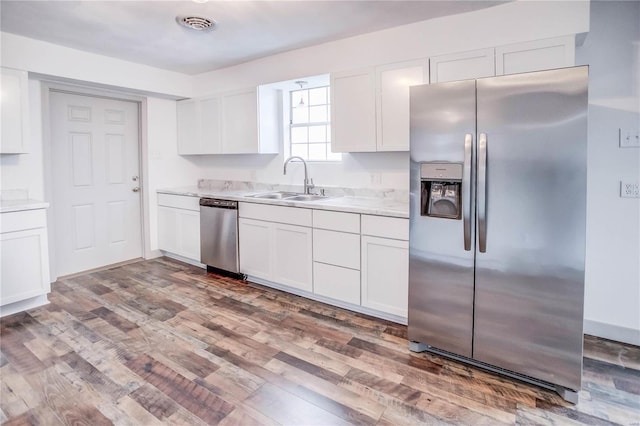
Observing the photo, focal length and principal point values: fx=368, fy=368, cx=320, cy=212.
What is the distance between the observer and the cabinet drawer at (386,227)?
8.92 ft

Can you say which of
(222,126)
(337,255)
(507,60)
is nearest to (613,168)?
(507,60)

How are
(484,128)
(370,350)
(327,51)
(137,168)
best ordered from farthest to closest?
(137,168) < (327,51) < (370,350) < (484,128)

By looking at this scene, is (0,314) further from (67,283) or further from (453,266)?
(453,266)

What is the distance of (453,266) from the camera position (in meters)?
2.23

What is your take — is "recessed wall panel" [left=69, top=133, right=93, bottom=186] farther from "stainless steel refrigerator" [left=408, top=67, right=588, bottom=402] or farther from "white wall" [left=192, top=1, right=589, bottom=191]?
"stainless steel refrigerator" [left=408, top=67, right=588, bottom=402]

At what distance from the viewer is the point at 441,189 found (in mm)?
2270

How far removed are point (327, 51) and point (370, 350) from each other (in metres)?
2.75

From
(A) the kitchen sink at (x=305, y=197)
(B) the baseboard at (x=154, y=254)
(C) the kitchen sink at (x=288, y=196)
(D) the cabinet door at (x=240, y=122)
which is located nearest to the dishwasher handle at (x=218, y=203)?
(C) the kitchen sink at (x=288, y=196)

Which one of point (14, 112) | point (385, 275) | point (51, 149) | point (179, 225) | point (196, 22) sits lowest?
point (385, 275)

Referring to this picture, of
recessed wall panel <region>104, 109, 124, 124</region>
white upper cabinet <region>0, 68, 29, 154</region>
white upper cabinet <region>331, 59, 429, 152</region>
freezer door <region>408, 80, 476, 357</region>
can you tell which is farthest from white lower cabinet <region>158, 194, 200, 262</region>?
freezer door <region>408, 80, 476, 357</region>

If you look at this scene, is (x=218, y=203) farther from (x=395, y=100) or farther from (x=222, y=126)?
(x=395, y=100)

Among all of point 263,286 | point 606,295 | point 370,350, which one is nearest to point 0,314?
point 263,286

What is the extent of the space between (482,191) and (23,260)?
3599mm

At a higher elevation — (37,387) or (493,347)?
(493,347)
